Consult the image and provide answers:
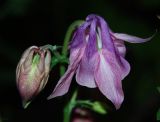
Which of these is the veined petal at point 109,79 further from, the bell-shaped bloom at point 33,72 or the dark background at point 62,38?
the dark background at point 62,38

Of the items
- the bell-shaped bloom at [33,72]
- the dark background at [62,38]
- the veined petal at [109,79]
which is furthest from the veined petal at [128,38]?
the dark background at [62,38]

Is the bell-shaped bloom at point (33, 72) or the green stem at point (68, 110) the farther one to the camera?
the green stem at point (68, 110)

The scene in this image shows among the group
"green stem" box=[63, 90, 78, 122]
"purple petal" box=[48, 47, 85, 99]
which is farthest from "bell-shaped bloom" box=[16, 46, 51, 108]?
"green stem" box=[63, 90, 78, 122]

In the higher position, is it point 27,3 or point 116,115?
point 27,3

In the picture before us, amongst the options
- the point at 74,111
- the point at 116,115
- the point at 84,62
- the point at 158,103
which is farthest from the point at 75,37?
the point at 158,103

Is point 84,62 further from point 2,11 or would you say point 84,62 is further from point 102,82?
point 2,11

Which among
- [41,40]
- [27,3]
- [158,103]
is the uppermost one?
[27,3]
